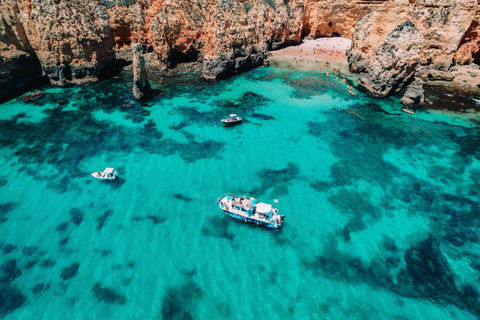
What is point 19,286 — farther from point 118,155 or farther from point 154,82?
point 154,82

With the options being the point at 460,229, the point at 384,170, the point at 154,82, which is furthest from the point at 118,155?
the point at 460,229

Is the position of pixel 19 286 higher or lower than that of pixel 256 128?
lower

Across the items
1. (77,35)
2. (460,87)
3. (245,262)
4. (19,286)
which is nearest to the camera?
(19,286)

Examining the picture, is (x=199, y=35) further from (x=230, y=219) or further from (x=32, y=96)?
(x=230, y=219)

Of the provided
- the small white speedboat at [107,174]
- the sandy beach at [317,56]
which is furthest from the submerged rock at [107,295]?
the sandy beach at [317,56]

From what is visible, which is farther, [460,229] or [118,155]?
[118,155]
